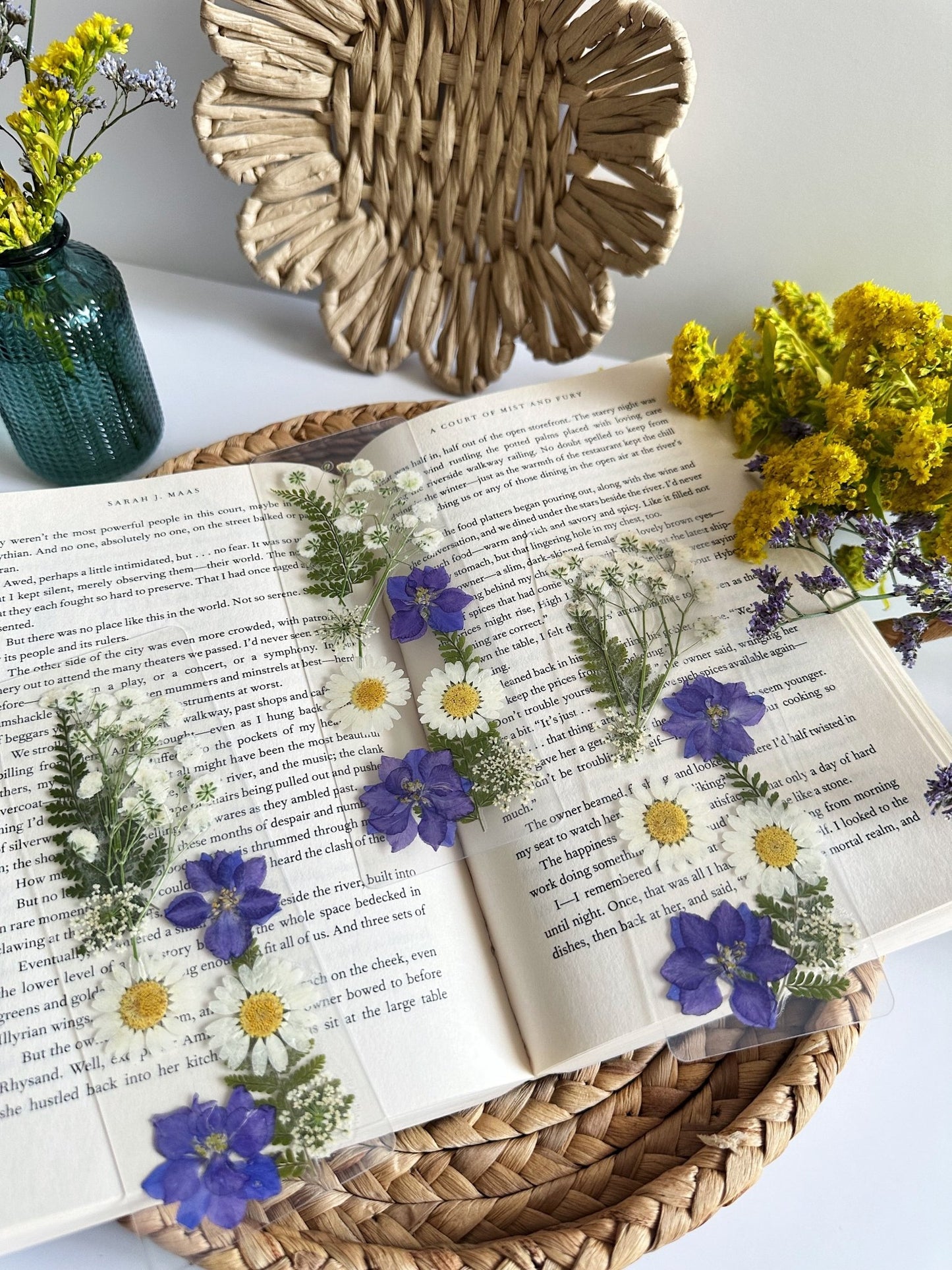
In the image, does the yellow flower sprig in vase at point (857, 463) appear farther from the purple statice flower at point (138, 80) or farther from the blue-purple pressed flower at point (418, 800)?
the purple statice flower at point (138, 80)

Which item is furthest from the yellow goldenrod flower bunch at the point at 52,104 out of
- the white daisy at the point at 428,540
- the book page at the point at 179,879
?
the white daisy at the point at 428,540

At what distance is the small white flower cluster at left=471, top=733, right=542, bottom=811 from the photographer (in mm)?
545

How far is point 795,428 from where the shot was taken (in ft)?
2.14

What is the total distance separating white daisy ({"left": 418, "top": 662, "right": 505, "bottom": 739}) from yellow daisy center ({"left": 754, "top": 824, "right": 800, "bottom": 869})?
166 mm

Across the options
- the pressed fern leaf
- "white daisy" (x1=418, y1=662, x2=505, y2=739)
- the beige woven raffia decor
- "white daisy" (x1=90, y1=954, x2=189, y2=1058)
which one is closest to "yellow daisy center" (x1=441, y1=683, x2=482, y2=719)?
"white daisy" (x1=418, y1=662, x2=505, y2=739)

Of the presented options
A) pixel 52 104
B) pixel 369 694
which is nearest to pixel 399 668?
pixel 369 694

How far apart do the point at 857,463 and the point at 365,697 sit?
13.2 inches

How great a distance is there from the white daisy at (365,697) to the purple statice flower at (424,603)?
3 cm

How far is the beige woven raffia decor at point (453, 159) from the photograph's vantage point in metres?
0.64

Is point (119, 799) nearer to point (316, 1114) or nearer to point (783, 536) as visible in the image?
point (316, 1114)

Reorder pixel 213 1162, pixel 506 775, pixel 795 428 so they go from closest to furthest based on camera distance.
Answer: pixel 213 1162 → pixel 506 775 → pixel 795 428

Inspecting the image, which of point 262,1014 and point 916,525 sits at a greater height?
point 916,525

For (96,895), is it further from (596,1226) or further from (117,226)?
(117,226)

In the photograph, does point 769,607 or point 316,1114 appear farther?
point 769,607
